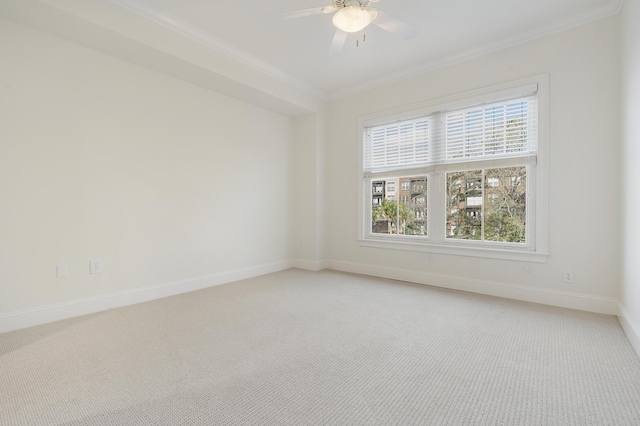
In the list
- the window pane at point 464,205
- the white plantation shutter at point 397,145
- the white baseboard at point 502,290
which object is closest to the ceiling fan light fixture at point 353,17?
the white plantation shutter at point 397,145

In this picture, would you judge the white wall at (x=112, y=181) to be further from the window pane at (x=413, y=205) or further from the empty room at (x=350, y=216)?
the window pane at (x=413, y=205)

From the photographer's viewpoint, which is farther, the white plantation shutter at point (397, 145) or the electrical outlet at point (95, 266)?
the white plantation shutter at point (397, 145)

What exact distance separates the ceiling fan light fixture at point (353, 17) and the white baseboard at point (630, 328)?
2896mm

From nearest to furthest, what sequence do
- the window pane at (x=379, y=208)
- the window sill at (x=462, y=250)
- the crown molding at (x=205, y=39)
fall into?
the crown molding at (x=205, y=39)
the window sill at (x=462, y=250)
the window pane at (x=379, y=208)

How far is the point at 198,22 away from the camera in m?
3.08

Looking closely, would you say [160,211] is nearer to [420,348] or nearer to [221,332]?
[221,332]

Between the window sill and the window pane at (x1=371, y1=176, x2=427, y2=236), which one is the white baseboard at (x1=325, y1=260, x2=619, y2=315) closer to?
the window sill

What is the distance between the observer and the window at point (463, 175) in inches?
131

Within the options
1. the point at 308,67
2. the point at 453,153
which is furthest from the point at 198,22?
the point at 453,153

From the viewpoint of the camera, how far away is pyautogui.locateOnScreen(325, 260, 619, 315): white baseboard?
2953 millimetres

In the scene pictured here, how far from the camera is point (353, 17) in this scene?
2.30 metres

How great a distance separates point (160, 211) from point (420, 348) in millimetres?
3037

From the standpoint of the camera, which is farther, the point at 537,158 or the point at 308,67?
the point at 308,67

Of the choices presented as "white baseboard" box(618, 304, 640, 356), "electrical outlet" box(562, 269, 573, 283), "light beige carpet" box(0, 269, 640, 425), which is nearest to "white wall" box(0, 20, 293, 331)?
"light beige carpet" box(0, 269, 640, 425)
